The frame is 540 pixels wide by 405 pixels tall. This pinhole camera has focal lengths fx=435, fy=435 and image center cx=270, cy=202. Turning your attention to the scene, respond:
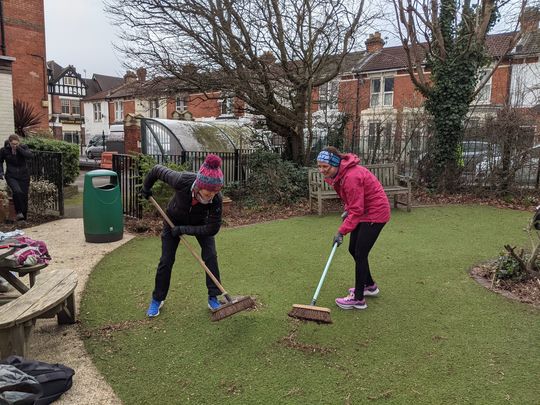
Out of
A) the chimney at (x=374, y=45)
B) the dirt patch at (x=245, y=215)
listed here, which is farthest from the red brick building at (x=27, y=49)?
the chimney at (x=374, y=45)

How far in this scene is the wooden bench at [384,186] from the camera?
9539 mm

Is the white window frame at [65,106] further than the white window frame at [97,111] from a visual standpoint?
Yes

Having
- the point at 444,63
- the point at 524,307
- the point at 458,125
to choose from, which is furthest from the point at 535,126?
the point at 524,307

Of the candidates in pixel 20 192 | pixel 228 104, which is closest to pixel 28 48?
pixel 228 104

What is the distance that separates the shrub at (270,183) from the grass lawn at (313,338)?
165 inches

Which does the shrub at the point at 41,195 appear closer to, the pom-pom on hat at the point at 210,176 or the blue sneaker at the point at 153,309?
the blue sneaker at the point at 153,309

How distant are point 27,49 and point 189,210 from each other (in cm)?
1842

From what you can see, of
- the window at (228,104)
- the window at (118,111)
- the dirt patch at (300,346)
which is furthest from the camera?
the window at (118,111)

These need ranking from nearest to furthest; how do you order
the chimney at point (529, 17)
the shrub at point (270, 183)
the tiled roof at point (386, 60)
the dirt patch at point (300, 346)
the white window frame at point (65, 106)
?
the dirt patch at point (300, 346) → the shrub at point (270, 183) → the chimney at point (529, 17) → the tiled roof at point (386, 60) → the white window frame at point (65, 106)

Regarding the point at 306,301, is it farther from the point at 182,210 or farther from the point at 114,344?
the point at 114,344

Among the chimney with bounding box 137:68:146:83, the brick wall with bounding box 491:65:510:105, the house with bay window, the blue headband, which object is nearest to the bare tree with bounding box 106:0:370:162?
the chimney with bounding box 137:68:146:83

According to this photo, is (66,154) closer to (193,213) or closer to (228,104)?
(228,104)

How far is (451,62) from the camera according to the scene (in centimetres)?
1152

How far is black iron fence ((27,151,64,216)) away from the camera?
939 cm
